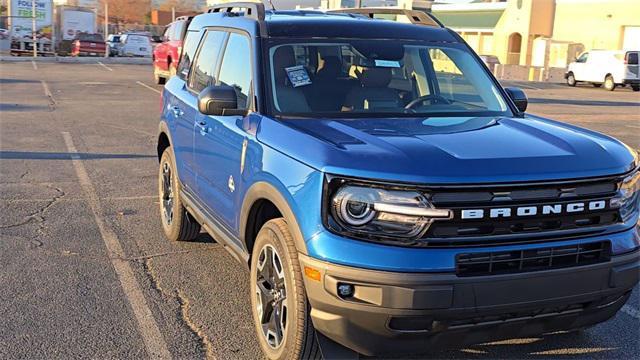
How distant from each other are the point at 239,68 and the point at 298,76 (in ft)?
1.80

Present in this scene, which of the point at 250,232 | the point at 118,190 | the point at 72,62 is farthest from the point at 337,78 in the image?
the point at 72,62

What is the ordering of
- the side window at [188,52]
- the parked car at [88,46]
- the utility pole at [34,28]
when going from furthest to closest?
the parked car at [88,46], the utility pole at [34,28], the side window at [188,52]

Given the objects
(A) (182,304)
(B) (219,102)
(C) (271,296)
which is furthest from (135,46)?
(C) (271,296)

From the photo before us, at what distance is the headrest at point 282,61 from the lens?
4.23 m

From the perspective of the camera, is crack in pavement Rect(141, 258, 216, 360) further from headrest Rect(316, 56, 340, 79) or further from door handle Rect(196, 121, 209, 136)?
headrest Rect(316, 56, 340, 79)

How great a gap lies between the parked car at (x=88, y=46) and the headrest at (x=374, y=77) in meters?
36.1

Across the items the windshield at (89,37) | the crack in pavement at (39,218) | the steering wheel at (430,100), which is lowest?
the crack in pavement at (39,218)

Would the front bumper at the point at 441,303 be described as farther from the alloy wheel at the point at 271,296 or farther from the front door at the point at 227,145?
the front door at the point at 227,145

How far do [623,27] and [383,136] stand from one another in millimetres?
53413

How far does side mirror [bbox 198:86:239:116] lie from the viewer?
4.05 m

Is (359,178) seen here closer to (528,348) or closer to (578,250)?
(578,250)

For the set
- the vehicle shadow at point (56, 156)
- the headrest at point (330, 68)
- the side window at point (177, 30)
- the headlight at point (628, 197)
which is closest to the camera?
the headlight at point (628, 197)

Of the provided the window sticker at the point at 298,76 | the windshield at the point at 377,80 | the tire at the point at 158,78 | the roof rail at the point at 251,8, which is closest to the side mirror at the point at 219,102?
the windshield at the point at 377,80

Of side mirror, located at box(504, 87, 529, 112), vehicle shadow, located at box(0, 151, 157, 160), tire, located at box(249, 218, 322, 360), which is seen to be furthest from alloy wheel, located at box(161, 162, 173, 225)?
vehicle shadow, located at box(0, 151, 157, 160)
